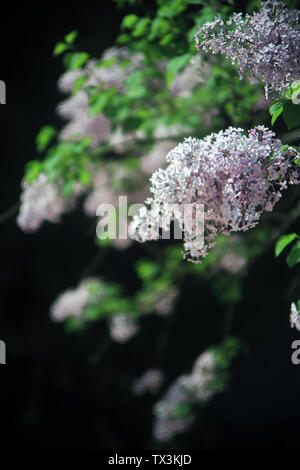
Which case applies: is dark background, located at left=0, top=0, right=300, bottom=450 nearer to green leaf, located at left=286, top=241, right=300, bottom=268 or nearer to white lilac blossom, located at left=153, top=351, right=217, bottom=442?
white lilac blossom, located at left=153, top=351, right=217, bottom=442

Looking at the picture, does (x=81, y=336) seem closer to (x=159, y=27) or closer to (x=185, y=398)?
(x=185, y=398)

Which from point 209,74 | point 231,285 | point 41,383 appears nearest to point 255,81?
point 209,74

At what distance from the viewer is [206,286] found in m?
2.72

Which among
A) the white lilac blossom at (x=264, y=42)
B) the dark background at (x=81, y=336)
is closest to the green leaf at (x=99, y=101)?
the white lilac blossom at (x=264, y=42)

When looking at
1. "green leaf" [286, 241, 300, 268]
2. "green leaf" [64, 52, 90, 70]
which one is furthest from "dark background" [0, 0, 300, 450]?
"green leaf" [286, 241, 300, 268]

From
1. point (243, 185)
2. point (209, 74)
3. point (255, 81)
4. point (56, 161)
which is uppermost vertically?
point (209, 74)

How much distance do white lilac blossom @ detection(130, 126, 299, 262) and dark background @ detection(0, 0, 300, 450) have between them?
1.66 m

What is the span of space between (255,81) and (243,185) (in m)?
0.22

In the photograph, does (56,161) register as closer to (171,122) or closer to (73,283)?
(171,122)

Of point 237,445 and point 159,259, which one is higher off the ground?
point 159,259

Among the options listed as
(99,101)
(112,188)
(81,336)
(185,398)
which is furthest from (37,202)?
(81,336)

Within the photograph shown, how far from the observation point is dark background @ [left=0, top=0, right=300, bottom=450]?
2.57 metres

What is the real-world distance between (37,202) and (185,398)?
1.08 metres

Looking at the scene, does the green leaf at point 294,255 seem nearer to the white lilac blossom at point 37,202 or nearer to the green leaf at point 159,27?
the green leaf at point 159,27
